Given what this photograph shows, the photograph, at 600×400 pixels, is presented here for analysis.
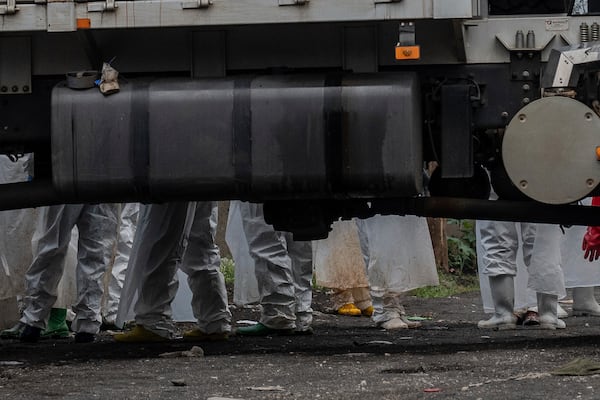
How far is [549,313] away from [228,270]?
511cm

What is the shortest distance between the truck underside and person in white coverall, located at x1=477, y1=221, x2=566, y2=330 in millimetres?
2180

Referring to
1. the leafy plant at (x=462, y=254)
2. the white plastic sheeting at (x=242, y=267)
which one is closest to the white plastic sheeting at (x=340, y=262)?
the white plastic sheeting at (x=242, y=267)

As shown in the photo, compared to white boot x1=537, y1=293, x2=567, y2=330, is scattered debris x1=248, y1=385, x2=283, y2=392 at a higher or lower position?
higher

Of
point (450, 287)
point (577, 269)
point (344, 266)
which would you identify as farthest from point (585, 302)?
point (450, 287)

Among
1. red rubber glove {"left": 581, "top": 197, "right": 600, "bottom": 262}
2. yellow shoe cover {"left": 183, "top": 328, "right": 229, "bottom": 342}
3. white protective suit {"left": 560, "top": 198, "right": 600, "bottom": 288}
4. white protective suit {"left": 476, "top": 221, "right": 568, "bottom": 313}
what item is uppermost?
red rubber glove {"left": 581, "top": 197, "right": 600, "bottom": 262}

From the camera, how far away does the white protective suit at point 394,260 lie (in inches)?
397

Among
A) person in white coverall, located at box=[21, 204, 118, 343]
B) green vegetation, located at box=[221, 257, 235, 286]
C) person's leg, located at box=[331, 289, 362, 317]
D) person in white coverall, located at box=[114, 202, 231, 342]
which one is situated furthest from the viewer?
green vegetation, located at box=[221, 257, 235, 286]

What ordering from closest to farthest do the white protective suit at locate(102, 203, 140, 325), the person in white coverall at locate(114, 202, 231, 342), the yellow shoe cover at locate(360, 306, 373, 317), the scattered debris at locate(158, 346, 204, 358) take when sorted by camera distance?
the scattered debris at locate(158, 346, 204, 358), the person in white coverall at locate(114, 202, 231, 342), the white protective suit at locate(102, 203, 140, 325), the yellow shoe cover at locate(360, 306, 373, 317)

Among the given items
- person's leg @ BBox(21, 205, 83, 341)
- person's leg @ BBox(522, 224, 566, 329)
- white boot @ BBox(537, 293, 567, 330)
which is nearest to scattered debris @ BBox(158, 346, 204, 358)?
person's leg @ BBox(21, 205, 83, 341)

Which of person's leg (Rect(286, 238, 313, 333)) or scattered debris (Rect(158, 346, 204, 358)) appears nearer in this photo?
scattered debris (Rect(158, 346, 204, 358))

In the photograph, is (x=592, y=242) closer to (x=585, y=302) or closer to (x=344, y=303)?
(x=585, y=302)

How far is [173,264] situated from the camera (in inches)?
350

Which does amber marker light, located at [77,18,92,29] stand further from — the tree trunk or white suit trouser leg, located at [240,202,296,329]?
the tree trunk

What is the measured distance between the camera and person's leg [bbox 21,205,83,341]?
9336 millimetres
